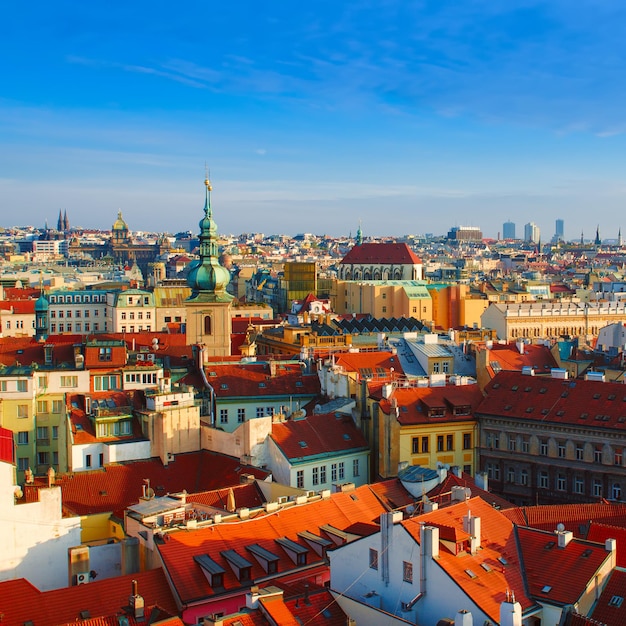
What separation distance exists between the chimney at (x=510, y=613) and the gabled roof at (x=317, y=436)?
23142 millimetres

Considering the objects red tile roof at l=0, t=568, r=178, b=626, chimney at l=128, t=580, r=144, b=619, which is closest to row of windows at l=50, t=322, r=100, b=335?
red tile roof at l=0, t=568, r=178, b=626

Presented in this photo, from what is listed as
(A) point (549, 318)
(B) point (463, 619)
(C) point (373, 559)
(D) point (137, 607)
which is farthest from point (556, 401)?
(A) point (549, 318)

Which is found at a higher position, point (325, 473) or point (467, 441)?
point (467, 441)

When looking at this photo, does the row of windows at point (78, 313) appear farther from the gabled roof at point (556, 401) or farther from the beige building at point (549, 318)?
the gabled roof at point (556, 401)

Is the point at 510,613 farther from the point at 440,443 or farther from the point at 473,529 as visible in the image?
the point at 440,443

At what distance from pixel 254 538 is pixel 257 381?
30930mm

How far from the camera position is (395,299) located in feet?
450

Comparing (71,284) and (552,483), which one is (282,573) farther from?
(71,284)

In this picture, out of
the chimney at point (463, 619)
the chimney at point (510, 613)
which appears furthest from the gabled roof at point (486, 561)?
the chimney at point (463, 619)

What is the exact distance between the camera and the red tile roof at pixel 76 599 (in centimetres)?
3059

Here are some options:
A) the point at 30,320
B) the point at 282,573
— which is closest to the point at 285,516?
the point at 282,573

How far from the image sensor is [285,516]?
1524 inches

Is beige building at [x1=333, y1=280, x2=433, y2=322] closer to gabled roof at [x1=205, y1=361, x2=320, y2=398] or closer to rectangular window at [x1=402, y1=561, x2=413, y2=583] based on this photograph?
gabled roof at [x1=205, y1=361, x2=320, y2=398]

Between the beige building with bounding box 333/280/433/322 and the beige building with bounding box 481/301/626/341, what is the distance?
14723 millimetres
